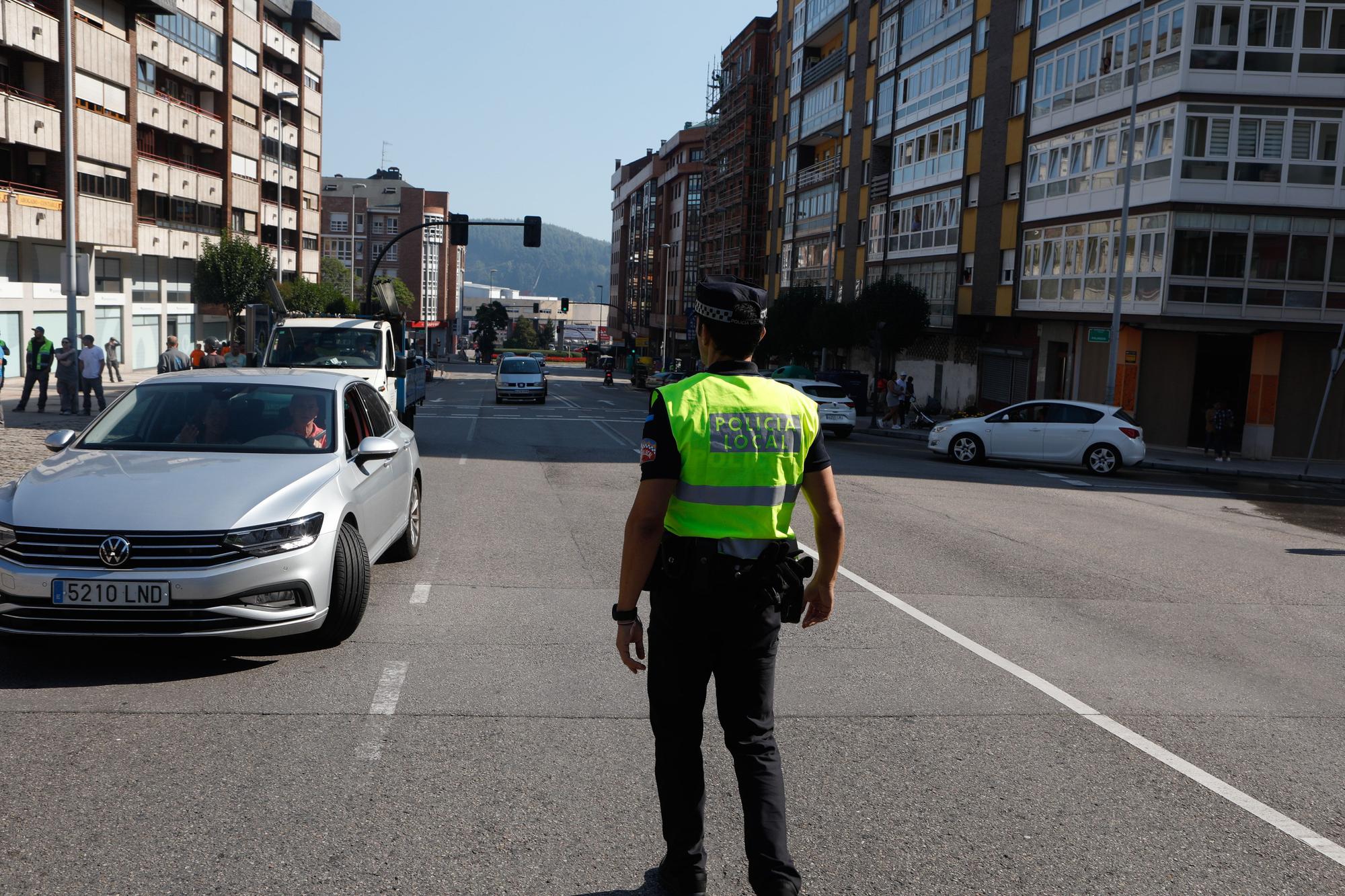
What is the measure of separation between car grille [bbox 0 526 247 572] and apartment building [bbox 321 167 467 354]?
397 ft

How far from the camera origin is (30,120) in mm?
38250

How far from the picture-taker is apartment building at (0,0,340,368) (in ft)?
129

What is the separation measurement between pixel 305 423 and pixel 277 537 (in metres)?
1.57

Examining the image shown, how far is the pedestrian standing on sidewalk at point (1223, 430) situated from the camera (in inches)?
1163

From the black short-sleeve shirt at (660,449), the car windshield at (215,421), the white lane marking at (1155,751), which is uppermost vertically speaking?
the black short-sleeve shirt at (660,449)

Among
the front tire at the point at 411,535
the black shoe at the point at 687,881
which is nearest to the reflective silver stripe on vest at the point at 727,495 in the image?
the black shoe at the point at 687,881

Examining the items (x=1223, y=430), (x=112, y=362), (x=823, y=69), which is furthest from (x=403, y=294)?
(x=1223, y=430)

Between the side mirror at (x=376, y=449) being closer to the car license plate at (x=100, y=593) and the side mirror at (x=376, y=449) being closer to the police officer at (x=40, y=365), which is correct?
the car license plate at (x=100, y=593)

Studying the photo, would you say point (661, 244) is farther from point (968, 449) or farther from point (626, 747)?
point (626, 747)

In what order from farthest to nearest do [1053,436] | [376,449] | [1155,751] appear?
[1053,436], [376,449], [1155,751]

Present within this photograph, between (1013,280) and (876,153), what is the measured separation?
16051 millimetres

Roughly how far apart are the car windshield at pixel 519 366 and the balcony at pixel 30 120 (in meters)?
16.2

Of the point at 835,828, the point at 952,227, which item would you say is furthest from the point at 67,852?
the point at 952,227

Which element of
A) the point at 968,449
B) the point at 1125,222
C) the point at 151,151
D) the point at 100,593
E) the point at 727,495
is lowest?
the point at 968,449
